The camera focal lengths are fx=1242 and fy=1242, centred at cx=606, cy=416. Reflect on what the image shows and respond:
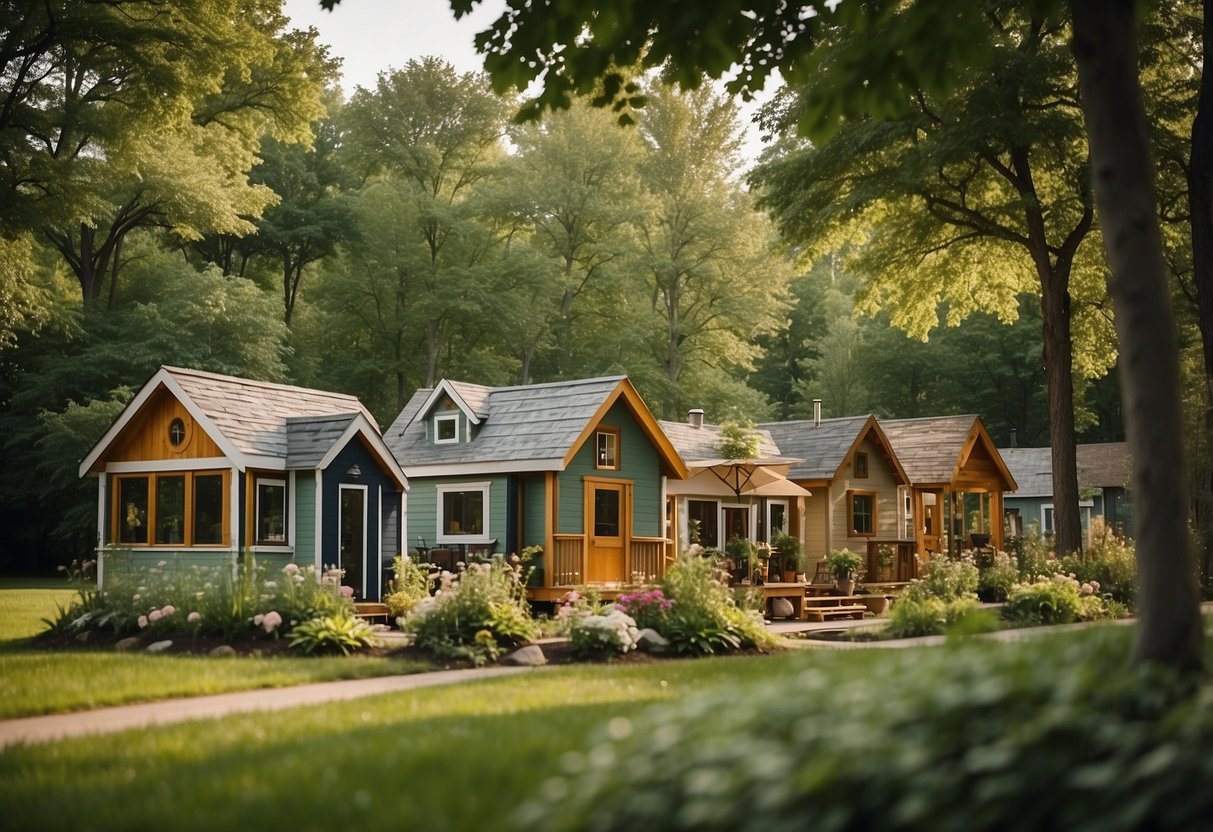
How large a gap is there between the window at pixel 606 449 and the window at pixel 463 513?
7.84 feet

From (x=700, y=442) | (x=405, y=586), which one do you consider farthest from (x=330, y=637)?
(x=700, y=442)

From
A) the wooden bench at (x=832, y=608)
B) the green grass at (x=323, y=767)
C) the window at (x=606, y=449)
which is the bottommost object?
the wooden bench at (x=832, y=608)

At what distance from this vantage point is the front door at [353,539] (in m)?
21.9

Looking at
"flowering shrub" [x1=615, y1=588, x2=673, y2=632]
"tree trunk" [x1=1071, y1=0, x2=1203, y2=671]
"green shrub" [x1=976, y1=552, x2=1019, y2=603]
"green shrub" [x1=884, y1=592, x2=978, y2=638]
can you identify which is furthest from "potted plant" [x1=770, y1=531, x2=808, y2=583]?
"tree trunk" [x1=1071, y1=0, x2=1203, y2=671]

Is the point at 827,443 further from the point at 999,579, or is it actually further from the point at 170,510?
the point at 170,510

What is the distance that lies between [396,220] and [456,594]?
3354 centimetres

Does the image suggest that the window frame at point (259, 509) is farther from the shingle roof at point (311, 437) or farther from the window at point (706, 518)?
the window at point (706, 518)

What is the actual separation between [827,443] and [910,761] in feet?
99.4

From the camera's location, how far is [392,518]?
75.3 ft

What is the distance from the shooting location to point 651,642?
15344 mm

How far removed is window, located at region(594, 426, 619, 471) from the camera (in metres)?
25.8

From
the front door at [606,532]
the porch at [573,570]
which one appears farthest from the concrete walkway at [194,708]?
the front door at [606,532]

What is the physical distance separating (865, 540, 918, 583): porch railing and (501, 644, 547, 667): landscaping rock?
19513 mm

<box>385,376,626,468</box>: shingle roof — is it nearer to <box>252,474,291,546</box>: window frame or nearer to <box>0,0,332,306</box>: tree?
<box>252,474,291,546</box>: window frame
